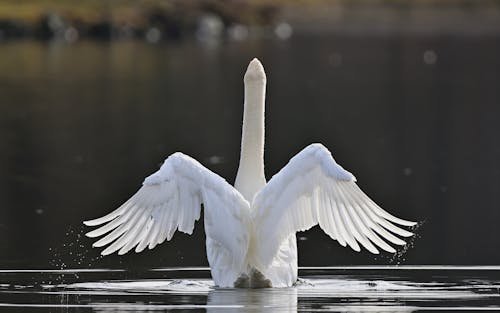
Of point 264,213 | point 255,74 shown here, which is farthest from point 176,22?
point 264,213

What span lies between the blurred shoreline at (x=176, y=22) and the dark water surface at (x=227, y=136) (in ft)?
55.8

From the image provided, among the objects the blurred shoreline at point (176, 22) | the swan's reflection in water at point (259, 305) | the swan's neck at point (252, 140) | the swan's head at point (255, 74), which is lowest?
the swan's reflection in water at point (259, 305)

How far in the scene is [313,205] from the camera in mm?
12625

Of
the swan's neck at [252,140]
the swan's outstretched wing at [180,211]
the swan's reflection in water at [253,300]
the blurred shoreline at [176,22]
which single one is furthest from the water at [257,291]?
the blurred shoreline at [176,22]

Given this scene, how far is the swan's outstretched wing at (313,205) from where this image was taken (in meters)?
12.4

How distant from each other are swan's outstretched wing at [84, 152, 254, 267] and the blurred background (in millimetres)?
1092

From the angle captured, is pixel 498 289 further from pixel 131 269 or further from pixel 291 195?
pixel 131 269

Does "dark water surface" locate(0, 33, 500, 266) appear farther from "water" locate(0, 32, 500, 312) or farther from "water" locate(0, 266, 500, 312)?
"water" locate(0, 266, 500, 312)

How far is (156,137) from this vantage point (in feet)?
91.1

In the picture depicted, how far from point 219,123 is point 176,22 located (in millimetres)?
55100

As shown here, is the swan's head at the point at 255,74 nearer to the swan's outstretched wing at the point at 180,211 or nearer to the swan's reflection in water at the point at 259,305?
the swan's outstretched wing at the point at 180,211

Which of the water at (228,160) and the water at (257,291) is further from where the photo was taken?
the water at (228,160)

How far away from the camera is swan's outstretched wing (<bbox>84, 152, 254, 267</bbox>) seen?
485 inches

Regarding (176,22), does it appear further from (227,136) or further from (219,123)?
(227,136)
